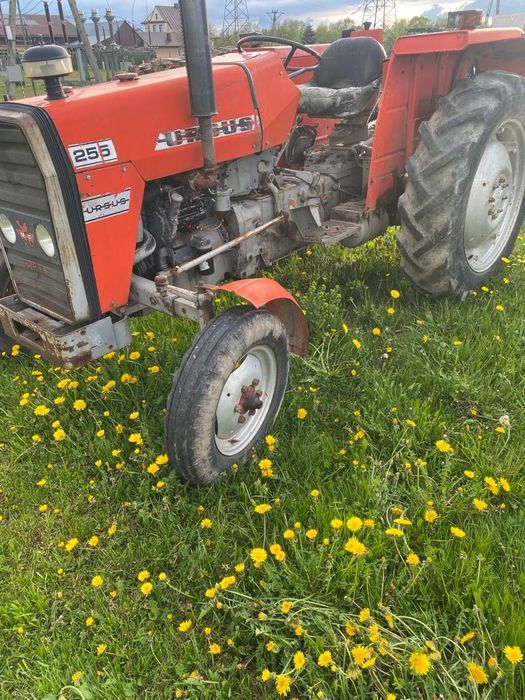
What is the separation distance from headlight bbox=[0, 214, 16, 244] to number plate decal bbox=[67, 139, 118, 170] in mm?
540

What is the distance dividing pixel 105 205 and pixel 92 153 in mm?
192

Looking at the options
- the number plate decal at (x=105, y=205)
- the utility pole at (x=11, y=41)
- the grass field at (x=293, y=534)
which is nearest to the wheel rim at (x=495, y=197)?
the grass field at (x=293, y=534)

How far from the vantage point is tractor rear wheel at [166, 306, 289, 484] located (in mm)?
2029

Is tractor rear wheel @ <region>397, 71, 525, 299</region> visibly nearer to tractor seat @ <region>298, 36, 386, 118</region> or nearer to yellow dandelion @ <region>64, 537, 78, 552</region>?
tractor seat @ <region>298, 36, 386, 118</region>

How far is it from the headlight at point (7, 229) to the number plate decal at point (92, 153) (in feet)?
1.77

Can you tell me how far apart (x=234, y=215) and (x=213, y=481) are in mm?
1286

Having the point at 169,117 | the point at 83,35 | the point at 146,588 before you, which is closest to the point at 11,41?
the point at 83,35

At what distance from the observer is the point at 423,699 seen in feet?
4.94

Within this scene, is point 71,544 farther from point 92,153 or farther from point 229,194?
point 229,194

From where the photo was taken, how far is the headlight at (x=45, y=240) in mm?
2162

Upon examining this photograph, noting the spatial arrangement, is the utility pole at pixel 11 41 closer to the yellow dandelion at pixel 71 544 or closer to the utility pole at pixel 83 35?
the utility pole at pixel 83 35

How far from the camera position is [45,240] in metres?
2.18

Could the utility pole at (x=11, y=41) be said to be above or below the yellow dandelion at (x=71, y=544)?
above

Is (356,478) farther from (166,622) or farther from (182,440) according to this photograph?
(166,622)
